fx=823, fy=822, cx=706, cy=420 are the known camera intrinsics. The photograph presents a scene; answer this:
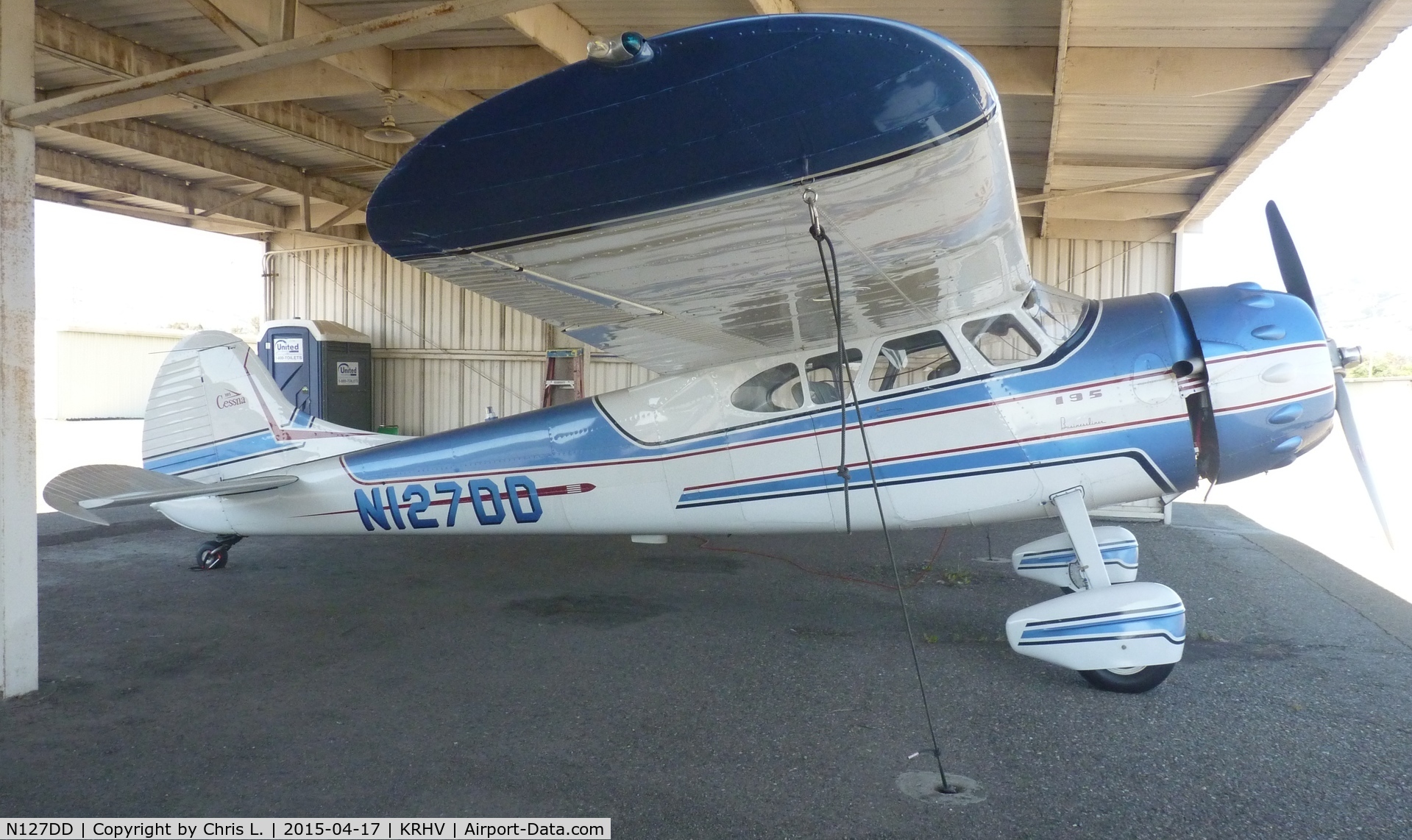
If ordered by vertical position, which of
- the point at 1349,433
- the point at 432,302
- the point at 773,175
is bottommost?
the point at 1349,433

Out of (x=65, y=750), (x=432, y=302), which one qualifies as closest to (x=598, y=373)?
(x=432, y=302)

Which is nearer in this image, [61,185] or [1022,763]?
[1022,763]

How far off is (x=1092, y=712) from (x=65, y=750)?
4568 mm

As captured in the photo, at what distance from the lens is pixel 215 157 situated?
11008mm

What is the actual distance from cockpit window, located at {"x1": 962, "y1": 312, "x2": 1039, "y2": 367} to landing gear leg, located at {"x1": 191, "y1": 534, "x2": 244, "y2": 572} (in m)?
5.98

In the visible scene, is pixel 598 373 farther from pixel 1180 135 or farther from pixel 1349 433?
pixel 1349 433

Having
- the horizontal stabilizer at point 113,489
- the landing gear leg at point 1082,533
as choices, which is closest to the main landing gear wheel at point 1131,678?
the landing gear leg at point 1082,533

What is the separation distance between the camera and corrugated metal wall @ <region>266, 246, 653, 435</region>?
13.7 m

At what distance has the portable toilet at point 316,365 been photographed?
527 inches

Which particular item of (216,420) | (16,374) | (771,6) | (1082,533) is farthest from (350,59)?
(1082,533)

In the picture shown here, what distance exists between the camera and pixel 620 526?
17.6ft

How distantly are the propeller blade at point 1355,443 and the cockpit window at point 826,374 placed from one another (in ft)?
8.61

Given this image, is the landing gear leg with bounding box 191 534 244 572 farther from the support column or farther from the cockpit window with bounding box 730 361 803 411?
the cockpit window with bounding box 730 361 803 411

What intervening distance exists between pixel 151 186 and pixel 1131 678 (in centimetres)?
1430
